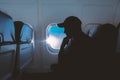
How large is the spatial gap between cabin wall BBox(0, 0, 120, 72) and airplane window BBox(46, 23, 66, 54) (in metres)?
0.09

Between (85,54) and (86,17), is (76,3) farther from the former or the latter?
(85,54)

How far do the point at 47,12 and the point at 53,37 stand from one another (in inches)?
22.1

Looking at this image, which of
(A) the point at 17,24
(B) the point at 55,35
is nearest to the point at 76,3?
(B) the point at 55,35

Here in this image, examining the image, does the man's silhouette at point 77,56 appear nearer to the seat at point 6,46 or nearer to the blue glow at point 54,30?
the seat at point 6,46

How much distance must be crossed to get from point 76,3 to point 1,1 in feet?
5.23

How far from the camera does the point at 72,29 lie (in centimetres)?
199

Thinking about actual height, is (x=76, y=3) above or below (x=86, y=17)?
above

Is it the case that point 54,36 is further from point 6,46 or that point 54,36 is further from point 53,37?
point 6,46

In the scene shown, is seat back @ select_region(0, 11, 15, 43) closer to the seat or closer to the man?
the seat

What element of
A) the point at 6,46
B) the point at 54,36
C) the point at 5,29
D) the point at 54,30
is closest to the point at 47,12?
the point at 54,30

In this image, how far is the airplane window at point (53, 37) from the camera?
12.9 feet

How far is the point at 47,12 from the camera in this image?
3.87m

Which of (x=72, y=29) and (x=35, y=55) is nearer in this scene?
(x=72, y=29)

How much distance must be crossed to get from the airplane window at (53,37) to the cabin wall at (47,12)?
0.30 feet
